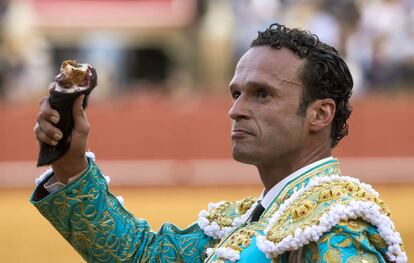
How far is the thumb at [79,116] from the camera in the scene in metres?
2.23

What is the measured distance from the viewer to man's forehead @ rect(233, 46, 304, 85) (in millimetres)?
2189

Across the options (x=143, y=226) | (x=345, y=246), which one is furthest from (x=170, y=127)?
(x=345, y=246)

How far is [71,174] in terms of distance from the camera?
94.6 inches

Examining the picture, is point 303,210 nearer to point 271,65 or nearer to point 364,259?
point 364,259

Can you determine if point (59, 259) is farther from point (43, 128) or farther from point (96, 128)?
point (96, 128)

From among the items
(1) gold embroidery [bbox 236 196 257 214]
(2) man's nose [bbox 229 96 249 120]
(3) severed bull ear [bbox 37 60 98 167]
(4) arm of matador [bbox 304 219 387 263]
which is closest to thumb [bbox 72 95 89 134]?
(3) severed bull ear [bbox 37 60 98 167]

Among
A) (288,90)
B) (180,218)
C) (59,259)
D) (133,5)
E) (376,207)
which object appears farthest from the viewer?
(133,5)

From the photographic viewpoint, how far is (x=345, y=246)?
198 cm

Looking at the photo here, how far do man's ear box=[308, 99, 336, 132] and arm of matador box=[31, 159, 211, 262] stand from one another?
1.48ft

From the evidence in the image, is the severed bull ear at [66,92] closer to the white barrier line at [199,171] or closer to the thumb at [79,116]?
the thumb at [79,116]

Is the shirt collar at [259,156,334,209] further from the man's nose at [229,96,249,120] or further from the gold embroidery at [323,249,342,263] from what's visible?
the gold embroidery at [323,249,342,263]

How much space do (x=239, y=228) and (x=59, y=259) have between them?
447cm

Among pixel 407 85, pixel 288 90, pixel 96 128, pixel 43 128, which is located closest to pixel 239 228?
pixel 288 90

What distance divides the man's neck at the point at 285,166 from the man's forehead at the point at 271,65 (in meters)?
0.15
